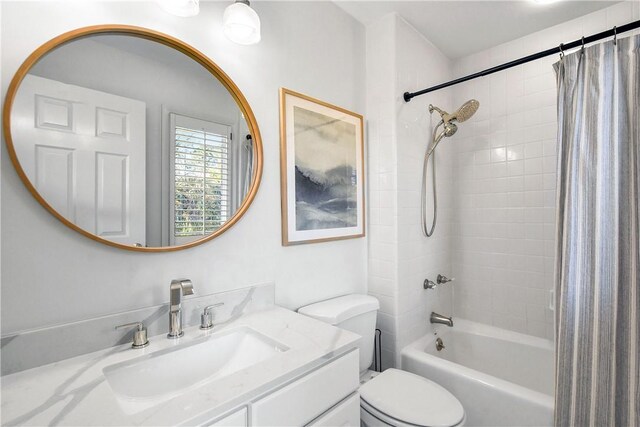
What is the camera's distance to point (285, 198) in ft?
4.71

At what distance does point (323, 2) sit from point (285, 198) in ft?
3.76

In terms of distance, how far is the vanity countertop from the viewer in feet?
2.01

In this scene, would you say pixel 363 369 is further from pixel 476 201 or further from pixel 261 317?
pixel 476 201

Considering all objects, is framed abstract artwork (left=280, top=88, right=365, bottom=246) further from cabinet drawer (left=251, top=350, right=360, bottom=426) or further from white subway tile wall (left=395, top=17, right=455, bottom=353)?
cabinet drawer (left=251, top=350, right=360, bottom=426)

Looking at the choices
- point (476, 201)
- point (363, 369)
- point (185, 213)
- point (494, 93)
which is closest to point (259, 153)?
point (185, 213)

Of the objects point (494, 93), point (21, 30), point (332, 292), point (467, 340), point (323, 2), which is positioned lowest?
point (467, 340)

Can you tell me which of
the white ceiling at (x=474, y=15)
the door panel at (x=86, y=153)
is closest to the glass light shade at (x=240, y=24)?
the door panel at (x=86, y=153)

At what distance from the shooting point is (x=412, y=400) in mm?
1286

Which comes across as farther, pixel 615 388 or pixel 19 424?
pixel 615 388

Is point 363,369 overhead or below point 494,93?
below

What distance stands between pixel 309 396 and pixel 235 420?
24 centimetres

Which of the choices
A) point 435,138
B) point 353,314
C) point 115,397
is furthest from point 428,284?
point 115,397

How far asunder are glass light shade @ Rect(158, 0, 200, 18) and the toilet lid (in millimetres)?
1649

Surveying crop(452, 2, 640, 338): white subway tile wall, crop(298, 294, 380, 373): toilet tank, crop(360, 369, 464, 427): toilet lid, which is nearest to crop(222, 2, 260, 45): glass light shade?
crop(298, 294, 380, 373): toilet tank
